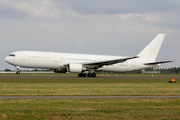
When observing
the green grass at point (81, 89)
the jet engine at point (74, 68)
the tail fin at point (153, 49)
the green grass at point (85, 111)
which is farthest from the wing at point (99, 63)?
the green grass at point (85, 111)

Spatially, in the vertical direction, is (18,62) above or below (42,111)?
above

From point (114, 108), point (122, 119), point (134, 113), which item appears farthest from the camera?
point (114, 108)

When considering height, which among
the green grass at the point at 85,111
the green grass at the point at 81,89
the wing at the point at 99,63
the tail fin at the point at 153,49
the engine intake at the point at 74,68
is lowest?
the green grass at the point at 85,111

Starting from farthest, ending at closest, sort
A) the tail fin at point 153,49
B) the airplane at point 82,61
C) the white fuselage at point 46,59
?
1. the tail fin at point 153,49
2. the airplane at point 82,61
3. the white fuselage at point 46,59

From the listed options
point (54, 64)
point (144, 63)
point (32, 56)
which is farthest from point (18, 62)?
point (144, 63)

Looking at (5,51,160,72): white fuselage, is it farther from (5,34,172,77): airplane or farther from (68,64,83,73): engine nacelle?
(68,64,83,73): engine nacelle

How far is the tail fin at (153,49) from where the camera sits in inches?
2084

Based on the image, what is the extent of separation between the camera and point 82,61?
4694 centimetres

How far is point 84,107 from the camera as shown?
42.5 ft

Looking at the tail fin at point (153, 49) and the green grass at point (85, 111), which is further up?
the tail fin at point (153, 49)

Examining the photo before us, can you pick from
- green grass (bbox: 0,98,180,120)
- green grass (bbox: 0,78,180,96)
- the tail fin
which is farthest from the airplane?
green grass (bbox: 0,98,180,120)

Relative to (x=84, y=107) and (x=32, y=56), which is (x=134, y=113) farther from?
(x=32, y=56)

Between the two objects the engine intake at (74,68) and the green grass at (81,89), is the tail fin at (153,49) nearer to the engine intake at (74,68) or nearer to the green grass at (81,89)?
the engine intake at (74,68)

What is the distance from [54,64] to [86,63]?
19.4 feet
